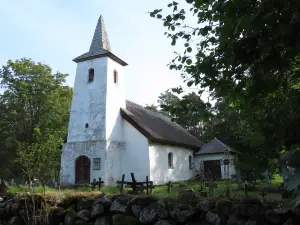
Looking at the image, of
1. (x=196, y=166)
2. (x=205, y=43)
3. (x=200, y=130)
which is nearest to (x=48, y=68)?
(x=196, y=166)

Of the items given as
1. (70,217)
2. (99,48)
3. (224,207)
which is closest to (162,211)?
(224,207)

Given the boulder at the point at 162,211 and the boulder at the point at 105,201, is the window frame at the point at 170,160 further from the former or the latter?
the boulder at the point at 162,211

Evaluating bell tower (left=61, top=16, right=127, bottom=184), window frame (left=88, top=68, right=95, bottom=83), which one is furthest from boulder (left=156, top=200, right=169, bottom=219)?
window frame (left=88, top=68, right=95, bottom=83)

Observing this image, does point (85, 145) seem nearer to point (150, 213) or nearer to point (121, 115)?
point (121, 115)

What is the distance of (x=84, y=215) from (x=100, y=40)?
19.5 m

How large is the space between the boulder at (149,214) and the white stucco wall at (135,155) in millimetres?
14065

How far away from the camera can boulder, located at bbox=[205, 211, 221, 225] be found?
562cm

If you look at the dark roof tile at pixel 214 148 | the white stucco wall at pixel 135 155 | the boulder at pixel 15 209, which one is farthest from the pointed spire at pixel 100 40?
the boulder at pixel 15 209

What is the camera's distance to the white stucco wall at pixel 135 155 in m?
20.9

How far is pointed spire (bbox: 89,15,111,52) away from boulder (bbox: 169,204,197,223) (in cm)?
1974

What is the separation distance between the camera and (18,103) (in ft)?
100

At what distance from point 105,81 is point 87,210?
16.0m

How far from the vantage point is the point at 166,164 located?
22.8 meters

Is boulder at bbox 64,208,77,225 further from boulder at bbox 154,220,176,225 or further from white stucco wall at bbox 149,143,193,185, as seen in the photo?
white stucco wall at bbox 149,143,193,185
